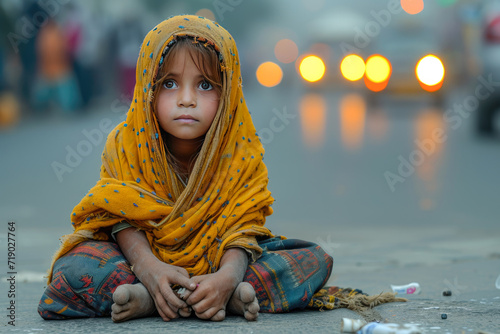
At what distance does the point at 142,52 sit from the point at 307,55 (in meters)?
31.0

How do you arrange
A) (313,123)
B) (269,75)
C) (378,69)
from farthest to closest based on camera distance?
(269,75) → (378,69) → (313,123)

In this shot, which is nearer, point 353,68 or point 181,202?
point 181,202

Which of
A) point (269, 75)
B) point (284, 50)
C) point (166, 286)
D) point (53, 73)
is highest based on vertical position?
point (284, 50)

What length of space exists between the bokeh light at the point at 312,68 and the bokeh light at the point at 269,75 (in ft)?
32.4

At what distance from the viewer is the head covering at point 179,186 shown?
307 centimetres

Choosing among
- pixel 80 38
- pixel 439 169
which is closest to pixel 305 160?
pixel 439 169

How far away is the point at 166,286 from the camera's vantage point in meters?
2.84

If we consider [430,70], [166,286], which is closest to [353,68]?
[430,70]

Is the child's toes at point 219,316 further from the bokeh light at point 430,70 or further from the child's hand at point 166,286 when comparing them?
the bokeh light at point 430,70

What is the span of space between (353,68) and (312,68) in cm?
239

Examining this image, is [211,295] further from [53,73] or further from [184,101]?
[53,73]

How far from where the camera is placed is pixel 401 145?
36.4 ft

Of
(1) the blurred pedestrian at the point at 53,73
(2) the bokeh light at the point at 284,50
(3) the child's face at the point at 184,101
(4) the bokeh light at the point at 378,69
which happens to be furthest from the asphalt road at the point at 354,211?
(2) the bokeh light at the point at 284,50

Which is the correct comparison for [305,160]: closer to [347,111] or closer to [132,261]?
[132,261]
